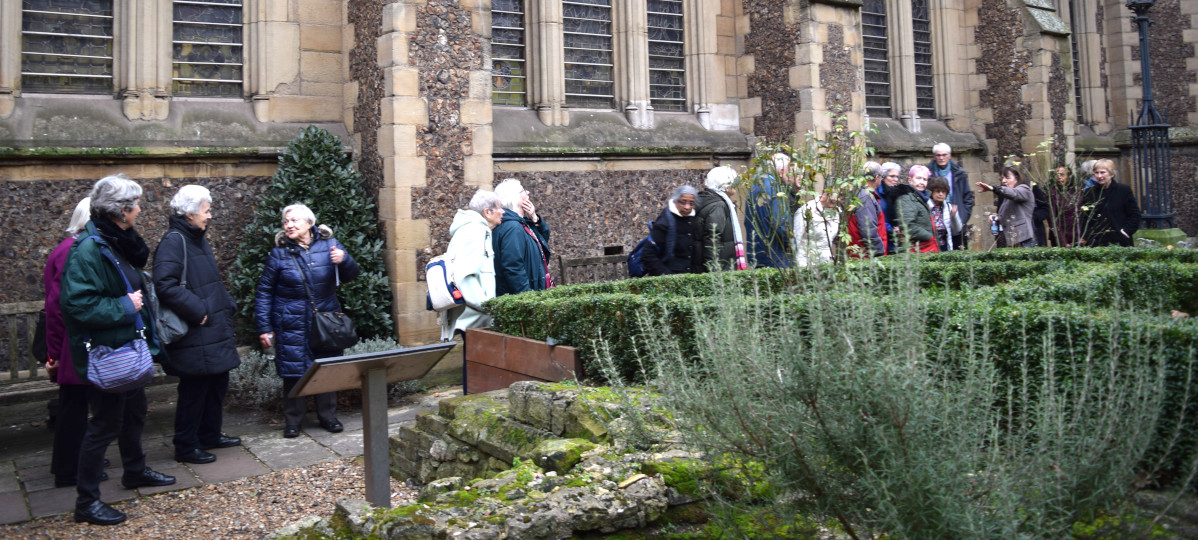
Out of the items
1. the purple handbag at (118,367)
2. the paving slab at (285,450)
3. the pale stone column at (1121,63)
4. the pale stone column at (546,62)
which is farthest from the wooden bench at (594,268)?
the pale stone column at (1121,63)

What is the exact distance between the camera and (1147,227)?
13.6 meters

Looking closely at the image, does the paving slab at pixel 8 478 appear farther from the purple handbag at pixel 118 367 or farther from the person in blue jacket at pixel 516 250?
the person in blue jacket at pixel 516 250

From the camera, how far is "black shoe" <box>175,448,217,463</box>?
606 cm

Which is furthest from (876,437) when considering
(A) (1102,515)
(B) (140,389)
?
(B) (140,389)

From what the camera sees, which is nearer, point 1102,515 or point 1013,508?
point 1013,508

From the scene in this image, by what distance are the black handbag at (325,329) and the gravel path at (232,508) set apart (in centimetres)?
108

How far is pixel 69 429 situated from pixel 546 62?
6.93 metres

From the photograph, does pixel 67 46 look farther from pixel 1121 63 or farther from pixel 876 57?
pixel 1121 63

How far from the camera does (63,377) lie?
524 centimetres

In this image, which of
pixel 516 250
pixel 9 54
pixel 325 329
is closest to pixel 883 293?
pixel 516 250

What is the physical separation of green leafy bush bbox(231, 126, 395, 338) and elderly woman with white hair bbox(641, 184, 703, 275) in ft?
8.76

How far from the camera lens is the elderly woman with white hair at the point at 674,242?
25.0 ft

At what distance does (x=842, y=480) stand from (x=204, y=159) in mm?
7725

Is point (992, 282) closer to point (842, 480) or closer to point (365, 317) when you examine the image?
point (842, 480)
